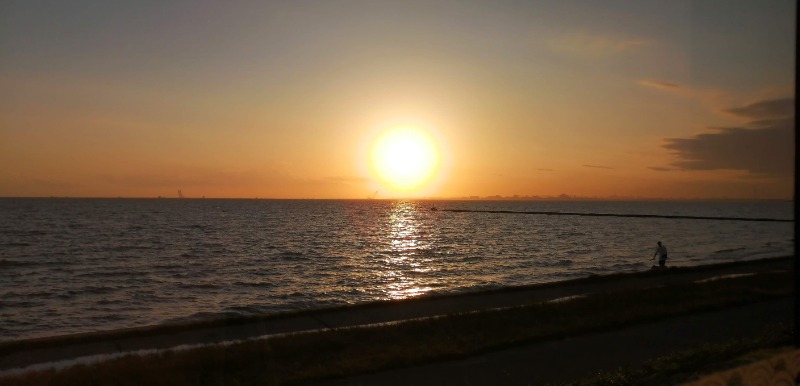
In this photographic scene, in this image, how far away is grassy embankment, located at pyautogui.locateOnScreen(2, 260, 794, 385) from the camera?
12016 millimetres

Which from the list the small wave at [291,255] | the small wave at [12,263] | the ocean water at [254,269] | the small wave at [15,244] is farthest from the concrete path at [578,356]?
the small wave at [15,244]

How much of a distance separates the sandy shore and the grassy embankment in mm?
2346

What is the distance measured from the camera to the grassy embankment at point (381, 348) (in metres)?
12.0

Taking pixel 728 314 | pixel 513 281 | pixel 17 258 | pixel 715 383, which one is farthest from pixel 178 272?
pixel 715 383

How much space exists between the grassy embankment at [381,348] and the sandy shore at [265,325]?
7.70ft

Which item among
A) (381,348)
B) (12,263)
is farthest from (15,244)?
(381,348)

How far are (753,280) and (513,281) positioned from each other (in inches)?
480

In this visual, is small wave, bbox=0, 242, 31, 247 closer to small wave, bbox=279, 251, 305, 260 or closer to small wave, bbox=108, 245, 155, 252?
small wave, bbox=108, 245, 155, 252

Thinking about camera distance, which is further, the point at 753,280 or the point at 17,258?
the point at 17,258

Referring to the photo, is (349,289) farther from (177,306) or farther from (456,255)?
(456,255)

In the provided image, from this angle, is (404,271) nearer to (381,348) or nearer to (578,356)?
(381,348)

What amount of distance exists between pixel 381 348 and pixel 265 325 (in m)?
5.65

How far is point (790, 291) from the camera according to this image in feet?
73.6

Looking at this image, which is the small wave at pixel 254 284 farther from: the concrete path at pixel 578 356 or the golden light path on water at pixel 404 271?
the concrete path at pixel 578 356
